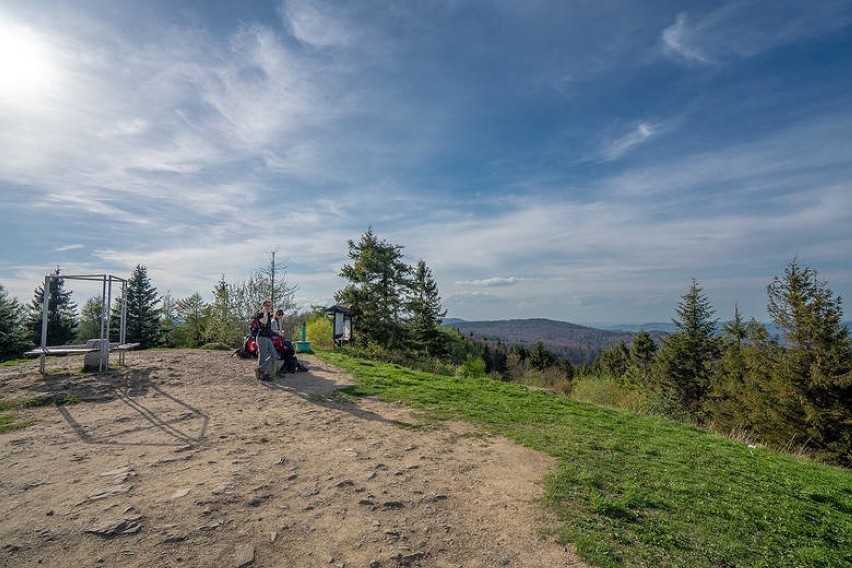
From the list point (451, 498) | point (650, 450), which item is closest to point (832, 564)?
point (650, 450)

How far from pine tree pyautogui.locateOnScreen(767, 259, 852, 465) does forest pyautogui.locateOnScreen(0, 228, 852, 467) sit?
1.7 inches

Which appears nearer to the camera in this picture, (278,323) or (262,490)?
(262,490)

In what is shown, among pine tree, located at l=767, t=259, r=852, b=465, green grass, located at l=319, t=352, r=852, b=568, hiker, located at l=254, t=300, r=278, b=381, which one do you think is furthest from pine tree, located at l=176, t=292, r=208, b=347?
pine tree, located at l=767, t=259, r=852, b=465

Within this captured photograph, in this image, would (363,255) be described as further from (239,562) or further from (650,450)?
(239,562)

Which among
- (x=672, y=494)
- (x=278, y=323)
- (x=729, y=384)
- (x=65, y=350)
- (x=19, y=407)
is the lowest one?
(x=729, y=384)

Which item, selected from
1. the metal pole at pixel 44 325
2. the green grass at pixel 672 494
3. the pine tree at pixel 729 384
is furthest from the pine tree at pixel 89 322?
the pine tree at pixel 729 384

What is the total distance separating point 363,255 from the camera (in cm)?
2819

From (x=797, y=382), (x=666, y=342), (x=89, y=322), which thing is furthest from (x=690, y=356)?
(x=89, y=322)

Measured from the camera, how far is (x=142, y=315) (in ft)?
119

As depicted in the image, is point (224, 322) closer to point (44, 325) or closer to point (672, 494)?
point (44, 325)

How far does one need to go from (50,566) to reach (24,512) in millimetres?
1254

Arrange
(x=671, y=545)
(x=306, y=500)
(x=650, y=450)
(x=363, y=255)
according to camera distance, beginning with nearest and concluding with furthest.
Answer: (x=671, y=545) < (x=306, y=500) < (x=650, y=450) < (x=363, y=255)

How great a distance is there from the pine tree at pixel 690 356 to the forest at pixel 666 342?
0.26 ft

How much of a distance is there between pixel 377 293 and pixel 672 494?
78.5 ft
